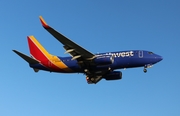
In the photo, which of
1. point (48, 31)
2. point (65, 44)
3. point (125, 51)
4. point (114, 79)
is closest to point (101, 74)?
point (114, 79)

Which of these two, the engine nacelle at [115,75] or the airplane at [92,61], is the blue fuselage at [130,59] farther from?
the engine nacelle at [115,75]

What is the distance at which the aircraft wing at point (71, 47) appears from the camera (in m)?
57.2

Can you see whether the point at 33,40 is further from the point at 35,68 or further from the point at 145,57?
the point at 145,57

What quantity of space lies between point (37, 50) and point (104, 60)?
17.8 m

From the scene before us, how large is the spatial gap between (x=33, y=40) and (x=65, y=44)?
19.0 meters

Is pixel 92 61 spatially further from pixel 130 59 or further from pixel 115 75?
pixel 115 75

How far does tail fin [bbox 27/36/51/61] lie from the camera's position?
74750mm

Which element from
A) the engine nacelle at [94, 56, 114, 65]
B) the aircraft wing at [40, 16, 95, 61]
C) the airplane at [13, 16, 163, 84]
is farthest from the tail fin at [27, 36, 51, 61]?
the engine nacelle at [94, 56, 114, 65]

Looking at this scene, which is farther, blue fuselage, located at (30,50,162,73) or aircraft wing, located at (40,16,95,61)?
blue fuselage, located at (30,50,162,73)

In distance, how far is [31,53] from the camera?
78.2m

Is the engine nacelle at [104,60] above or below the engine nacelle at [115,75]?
above

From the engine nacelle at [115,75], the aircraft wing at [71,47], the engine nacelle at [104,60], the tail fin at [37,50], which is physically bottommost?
the engine nacelle at [115,75]

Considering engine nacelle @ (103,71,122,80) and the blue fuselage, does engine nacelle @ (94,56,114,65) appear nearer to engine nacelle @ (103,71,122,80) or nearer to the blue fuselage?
the blue fuselage

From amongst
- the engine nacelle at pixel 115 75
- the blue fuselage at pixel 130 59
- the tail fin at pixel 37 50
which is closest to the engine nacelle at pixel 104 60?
the blue fuselage at pixel 130 59
